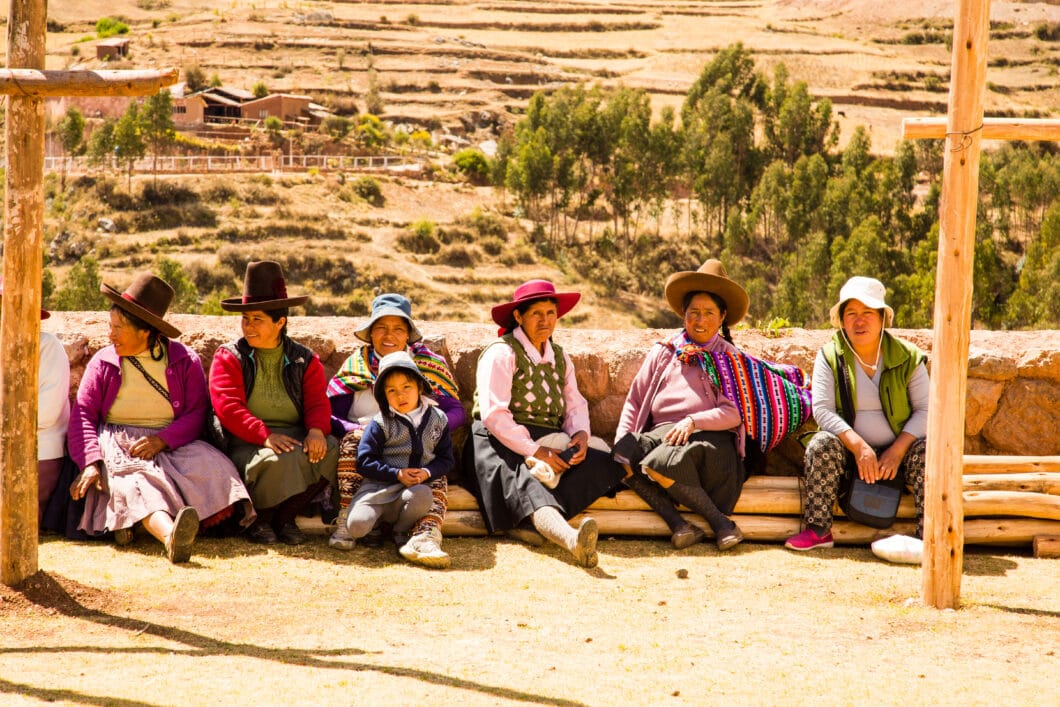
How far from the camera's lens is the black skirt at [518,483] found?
14.7 feet

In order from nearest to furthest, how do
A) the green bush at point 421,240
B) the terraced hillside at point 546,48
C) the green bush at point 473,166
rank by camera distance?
1. the green bush at point 421,240
2. the green bush at point 473,166
3. the terraced hillside at point 546,48

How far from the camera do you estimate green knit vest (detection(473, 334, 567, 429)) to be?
474 centimetres

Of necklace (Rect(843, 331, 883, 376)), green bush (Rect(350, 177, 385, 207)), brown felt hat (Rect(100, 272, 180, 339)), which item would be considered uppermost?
green bush (Rect(350, 177, 385, 207))

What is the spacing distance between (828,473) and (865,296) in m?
0.72

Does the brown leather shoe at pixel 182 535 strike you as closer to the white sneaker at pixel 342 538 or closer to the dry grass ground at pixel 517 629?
the dry grass ground at pixel 517 629

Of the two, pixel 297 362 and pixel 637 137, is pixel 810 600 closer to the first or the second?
pixel 297 362

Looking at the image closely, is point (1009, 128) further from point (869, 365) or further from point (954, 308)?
point (869, 365)

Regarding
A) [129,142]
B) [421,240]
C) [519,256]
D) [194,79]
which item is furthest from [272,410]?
[194,79]

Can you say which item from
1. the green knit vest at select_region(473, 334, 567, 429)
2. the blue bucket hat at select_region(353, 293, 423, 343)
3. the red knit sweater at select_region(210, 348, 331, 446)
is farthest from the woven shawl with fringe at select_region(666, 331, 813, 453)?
the red knit sweater at select_region(210, 348, 331, 446)

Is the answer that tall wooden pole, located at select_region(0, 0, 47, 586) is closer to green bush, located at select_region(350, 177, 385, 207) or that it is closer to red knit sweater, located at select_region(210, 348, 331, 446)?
red knit sweater, located at select_region(210, 348, 331, 446)

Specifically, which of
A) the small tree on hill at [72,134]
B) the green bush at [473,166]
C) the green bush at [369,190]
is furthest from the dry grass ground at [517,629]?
the green bush at [473,166]

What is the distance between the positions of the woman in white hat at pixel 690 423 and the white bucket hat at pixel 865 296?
0.40 m

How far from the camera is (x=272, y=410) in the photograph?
4613 millimetres

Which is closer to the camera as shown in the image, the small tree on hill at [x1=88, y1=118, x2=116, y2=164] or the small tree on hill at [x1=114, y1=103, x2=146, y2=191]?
the small tree on hill at [x1=114, y1=103, x2=146, y2=191]
